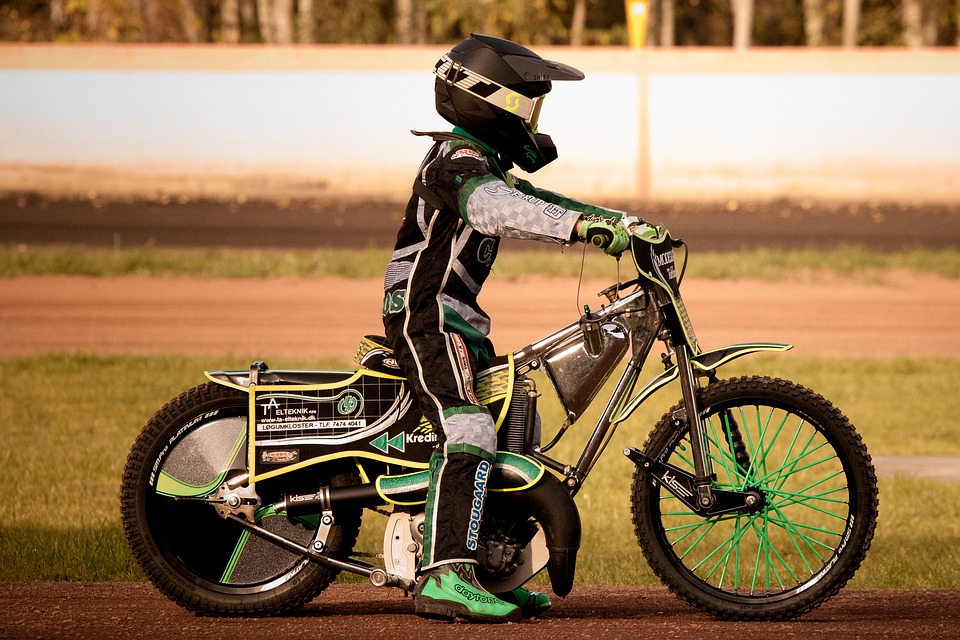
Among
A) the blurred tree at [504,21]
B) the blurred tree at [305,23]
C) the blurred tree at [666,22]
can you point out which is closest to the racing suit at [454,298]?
the blurred tree at [504,21]

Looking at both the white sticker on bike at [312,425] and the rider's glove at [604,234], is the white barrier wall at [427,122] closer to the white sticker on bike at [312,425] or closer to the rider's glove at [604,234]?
the white sticker on bike at [312,425]

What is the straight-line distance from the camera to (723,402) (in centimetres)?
511

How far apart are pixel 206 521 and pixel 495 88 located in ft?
5.63

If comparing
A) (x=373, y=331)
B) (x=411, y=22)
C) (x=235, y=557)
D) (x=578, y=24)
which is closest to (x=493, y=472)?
(x=235, y=557)

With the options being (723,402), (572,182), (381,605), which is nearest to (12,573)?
(381,605)

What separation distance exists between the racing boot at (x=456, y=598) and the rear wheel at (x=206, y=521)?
1.51ft

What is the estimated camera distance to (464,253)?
504 cm

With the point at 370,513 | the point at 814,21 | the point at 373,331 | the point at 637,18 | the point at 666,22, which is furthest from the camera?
the point at 666,22

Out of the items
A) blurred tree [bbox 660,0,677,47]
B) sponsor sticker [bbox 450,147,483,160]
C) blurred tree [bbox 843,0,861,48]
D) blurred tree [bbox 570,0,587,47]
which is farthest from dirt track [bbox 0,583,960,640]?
blurred tree [bbox 570,0,587,47]

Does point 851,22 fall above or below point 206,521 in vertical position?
above

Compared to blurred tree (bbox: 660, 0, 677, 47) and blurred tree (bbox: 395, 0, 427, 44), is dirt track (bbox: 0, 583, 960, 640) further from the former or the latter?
blurred tree (bbox: 660, 0, 677, 47)

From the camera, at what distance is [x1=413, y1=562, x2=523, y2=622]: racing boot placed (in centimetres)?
483

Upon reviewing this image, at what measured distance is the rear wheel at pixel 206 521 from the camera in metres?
5.22

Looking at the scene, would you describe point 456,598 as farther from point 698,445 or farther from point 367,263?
point 367,263
